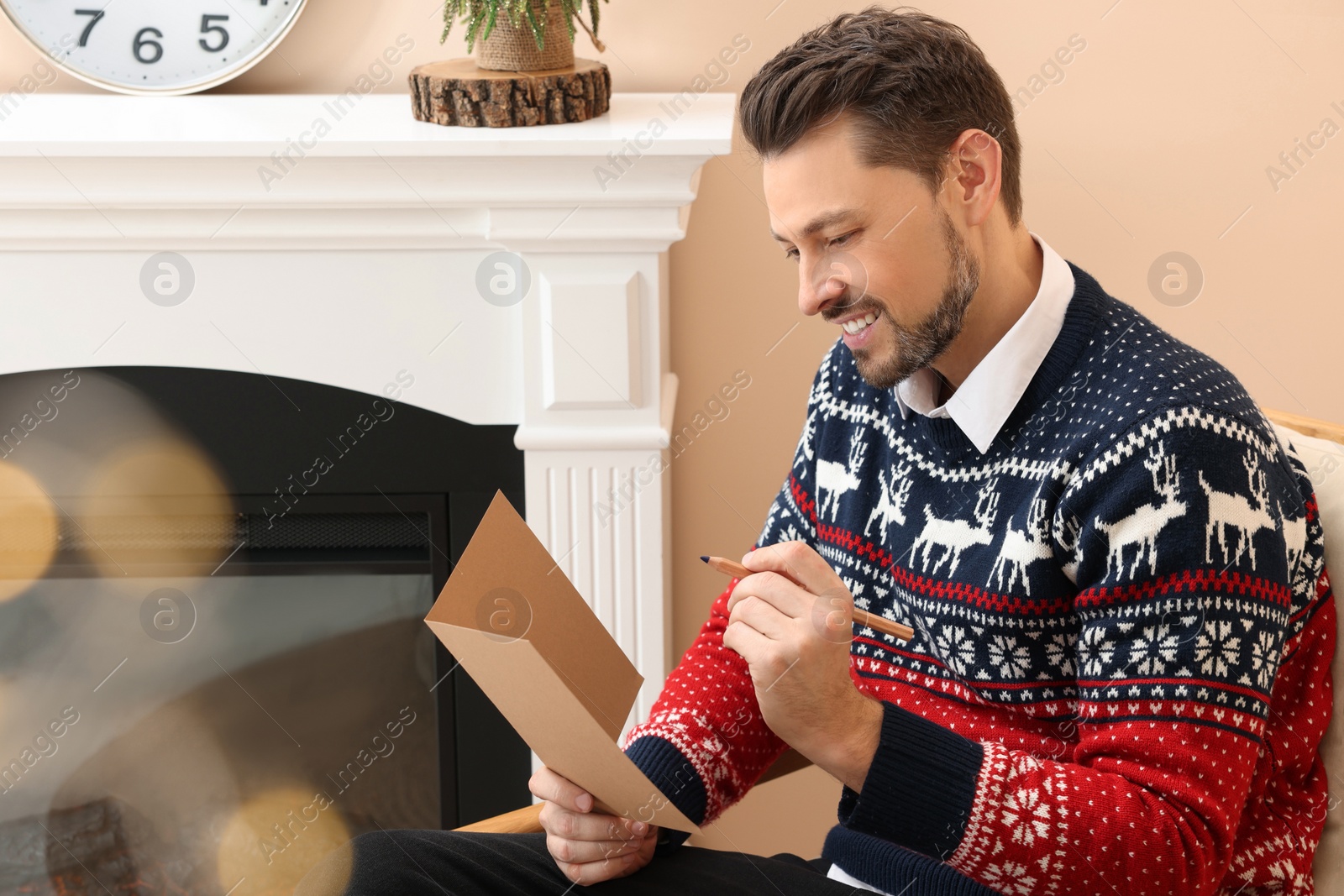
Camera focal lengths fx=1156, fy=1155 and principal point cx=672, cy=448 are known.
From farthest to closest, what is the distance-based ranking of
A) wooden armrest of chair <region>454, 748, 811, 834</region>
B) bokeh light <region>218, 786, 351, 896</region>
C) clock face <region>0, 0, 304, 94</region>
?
bokeh light <region>218, 786, 351, 896</region> → clock face <region>0, 0, 304, 94</region> → wooden armrest of chair <region>454, 748, 811, 834</region>

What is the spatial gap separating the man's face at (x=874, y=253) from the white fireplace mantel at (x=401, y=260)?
0.31m

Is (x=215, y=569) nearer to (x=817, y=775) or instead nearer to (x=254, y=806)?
(x=254, y=806)

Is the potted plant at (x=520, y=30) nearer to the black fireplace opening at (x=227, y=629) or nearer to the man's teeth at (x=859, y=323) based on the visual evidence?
the black fireplace opening at (x=227, y=629)

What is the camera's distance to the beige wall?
148 centimetres

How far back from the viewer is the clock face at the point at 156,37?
1457 mm

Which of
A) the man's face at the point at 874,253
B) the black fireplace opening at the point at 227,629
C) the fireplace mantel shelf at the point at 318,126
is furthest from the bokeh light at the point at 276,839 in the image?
the man's face at the point at 874,253

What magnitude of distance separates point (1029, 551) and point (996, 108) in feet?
1.29

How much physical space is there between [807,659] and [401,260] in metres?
0.77

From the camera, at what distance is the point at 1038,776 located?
33.8 inches

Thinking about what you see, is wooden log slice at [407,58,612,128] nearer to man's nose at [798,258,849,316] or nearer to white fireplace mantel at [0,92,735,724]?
white fireplace mantel at [0,92,735,724]

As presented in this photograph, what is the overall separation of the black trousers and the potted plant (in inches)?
32.7

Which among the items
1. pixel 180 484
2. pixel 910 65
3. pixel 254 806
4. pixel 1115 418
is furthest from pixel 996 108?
pixel 254 806

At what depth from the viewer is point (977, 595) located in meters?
0.96

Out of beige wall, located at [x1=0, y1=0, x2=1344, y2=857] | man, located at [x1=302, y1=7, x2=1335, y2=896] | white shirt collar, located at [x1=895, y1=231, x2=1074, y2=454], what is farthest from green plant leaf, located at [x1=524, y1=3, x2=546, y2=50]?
white shirt collar, located at [x1=895, y1=231, x2=1074, y2=454]
